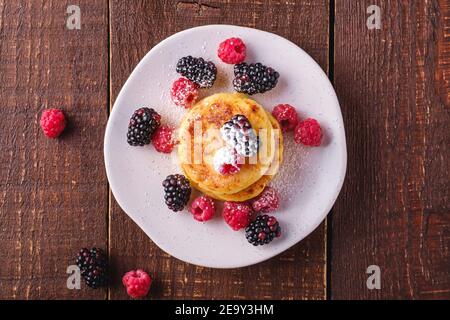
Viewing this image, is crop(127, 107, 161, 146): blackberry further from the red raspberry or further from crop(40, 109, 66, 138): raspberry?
crop(40, 109, 66, 138): raspberry

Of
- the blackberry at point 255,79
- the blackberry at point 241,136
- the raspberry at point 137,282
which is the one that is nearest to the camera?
the blackberry at point 241,136

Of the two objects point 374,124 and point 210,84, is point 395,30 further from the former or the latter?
point 210,84

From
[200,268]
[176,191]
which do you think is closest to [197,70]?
[176,191]

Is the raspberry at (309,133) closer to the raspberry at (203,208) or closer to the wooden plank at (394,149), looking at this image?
the wooden plank at (394,149)

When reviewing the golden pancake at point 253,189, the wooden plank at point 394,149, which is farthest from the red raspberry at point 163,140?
the wooden plank at point 394,149

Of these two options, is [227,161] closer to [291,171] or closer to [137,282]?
[291,171]
